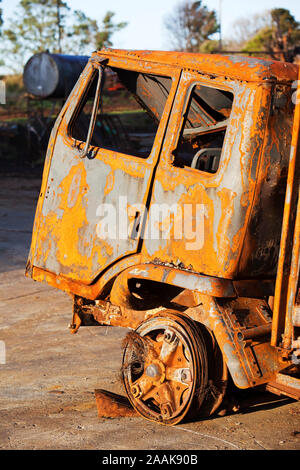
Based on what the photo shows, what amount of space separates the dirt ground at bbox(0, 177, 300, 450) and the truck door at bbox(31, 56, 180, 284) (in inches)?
33.8

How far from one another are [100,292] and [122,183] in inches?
30.5

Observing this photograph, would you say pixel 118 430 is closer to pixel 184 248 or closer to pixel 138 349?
pixel 138 349

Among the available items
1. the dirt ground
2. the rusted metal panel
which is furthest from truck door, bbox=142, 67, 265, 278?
the dirt ground

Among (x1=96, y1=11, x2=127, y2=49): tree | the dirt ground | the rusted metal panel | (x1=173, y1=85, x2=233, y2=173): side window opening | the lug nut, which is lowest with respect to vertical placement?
the dirt ground

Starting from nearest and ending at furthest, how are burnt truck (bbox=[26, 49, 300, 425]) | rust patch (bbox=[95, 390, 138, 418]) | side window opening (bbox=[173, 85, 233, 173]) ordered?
burnt truck (bbox=[26, 49, 300, 425])
rust patch (bbox=[95, 390, 138, 418])
side window opening (bbox=[173, 85, 233, 173])

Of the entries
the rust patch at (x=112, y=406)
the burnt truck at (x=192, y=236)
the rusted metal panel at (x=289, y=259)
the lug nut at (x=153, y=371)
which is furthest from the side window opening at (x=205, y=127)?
the rust patch at (x=112, y=406)

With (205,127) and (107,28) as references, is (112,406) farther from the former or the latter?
(107,28)

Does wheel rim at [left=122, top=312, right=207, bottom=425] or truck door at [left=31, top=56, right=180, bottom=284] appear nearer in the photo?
wheel rim at [left=122, top=312, right=207, bottom=425]

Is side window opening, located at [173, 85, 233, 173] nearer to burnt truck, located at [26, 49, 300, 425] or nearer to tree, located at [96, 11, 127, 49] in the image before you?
burnt truck, located at [26, 49, 300, 425]

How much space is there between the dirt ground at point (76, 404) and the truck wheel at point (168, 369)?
12cm

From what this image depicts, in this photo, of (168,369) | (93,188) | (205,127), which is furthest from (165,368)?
(205,127)

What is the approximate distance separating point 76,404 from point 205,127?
229 centimetres

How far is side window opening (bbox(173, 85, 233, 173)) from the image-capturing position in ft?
15.2

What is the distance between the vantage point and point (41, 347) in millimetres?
5719
